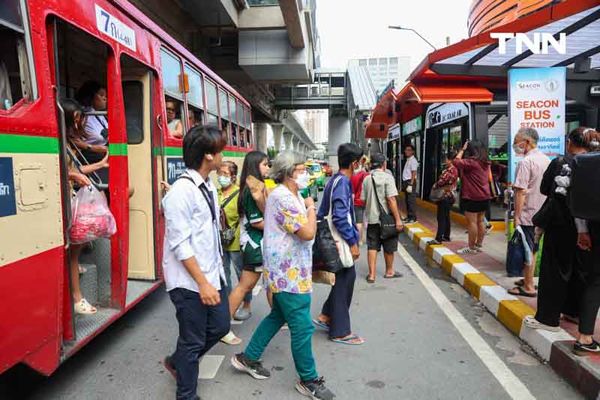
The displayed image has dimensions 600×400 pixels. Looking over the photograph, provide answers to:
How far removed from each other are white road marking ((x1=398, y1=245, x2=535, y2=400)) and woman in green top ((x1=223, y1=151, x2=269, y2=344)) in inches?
75.7

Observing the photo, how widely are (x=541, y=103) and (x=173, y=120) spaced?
17.6 feet

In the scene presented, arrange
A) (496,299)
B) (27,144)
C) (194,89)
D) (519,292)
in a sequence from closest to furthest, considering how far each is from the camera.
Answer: (27,144) < (496,299) < (519,292) < (194,89)

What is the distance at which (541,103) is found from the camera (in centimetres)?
711

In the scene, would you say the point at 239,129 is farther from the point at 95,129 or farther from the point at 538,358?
the point at 538,358

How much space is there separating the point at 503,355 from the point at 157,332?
2.96 meters

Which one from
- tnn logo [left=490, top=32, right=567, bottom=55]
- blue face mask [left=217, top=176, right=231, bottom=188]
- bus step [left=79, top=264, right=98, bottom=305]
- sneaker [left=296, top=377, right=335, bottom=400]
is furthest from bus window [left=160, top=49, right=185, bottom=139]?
tnn logo [left=490, top=32, right=567, bottom=55]

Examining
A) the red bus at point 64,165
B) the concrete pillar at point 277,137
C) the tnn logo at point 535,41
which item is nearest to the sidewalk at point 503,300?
the tnn logo at point 535,41

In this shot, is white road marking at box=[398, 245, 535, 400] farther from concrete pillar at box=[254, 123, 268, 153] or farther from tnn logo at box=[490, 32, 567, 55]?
concrete pillar at box=[254, 123, 268, 153]

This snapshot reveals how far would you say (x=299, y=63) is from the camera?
56.9 ft

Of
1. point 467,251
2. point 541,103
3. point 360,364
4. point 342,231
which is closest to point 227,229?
point 342,231

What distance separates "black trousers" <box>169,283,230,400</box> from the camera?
8.82 ft

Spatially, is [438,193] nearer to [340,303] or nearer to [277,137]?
[340,303]

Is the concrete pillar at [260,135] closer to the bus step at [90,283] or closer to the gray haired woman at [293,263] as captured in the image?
the bus step at [90,283]

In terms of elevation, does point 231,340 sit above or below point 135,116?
below
